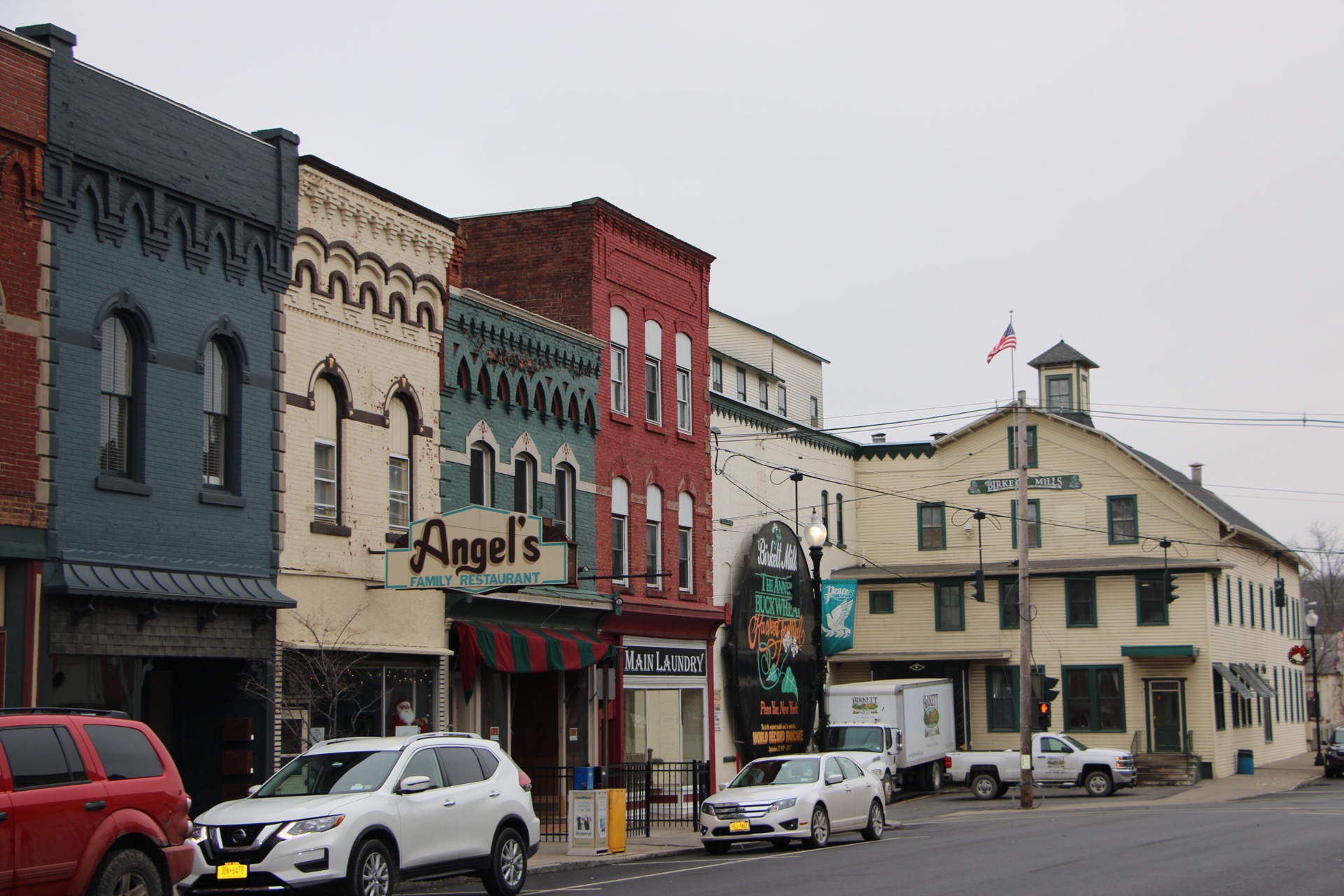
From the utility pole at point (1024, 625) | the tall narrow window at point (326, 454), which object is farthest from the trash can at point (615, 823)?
the utility pole at point (1024, 625)

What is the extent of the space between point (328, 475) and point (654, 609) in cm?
1048

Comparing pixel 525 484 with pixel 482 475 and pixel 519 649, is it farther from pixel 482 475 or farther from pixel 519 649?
pixel 519 649

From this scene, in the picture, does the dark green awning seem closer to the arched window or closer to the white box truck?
the white box truck

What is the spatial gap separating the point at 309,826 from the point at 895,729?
90.0 ft

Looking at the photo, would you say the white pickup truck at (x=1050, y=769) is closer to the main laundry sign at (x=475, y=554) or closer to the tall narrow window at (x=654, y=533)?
the tall narrow window at (x=654, y=533)

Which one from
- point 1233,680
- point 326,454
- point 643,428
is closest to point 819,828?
point 326,454

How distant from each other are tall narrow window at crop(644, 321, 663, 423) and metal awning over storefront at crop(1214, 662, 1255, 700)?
76.0ft

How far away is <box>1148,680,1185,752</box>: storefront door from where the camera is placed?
152ft

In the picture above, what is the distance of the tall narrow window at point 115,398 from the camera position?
18.4 meters

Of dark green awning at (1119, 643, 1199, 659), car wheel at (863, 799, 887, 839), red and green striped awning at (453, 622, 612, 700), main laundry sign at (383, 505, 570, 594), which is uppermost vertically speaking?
main laundry sign at (383, 505, 570, 594)

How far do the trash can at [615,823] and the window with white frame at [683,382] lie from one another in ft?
43.2

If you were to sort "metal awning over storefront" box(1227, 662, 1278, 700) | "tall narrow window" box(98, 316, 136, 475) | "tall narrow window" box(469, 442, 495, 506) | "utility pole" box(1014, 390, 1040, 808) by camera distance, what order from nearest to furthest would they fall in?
"tall narrow window" box(98, 316, 136, 475), "tall narrow window" box(469, 442, 495, 506), "utility pole" box(1014, 390, 1040, 808), "metal awning over storefront" box(1227, 662, 1278, 700)

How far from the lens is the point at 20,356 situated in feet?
56.1

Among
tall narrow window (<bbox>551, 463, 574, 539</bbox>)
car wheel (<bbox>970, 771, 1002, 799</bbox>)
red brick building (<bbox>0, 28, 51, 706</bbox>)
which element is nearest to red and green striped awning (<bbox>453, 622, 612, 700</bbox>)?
tall narrow window (<bbox>551, 463, 574, 539</bbox>)
